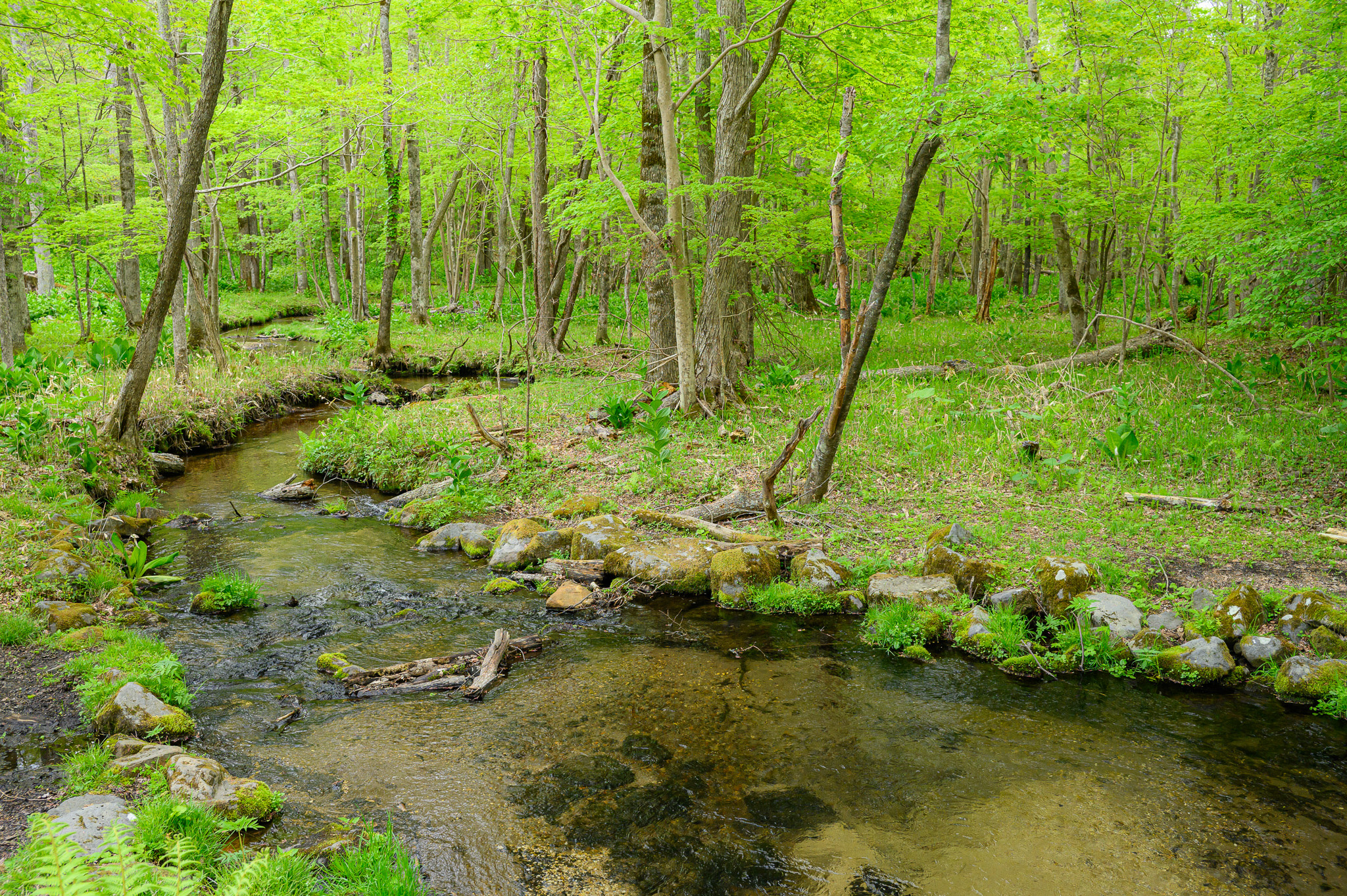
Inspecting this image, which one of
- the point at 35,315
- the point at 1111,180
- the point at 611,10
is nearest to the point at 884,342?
the point at 1111,180

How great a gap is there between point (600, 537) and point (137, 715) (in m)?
4.49

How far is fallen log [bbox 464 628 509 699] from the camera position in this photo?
5.62 m

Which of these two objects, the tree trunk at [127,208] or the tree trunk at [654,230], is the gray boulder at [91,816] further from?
the tree trunk at [127,208]

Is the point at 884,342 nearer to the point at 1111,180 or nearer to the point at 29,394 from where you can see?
the point at 1111,180

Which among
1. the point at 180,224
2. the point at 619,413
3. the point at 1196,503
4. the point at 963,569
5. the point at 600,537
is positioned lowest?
the point at 600,537

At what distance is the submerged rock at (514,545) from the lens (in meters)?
8.19

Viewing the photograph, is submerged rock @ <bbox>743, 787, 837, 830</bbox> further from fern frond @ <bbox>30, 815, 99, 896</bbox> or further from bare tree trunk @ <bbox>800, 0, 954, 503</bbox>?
bare tree trunk @ <bbox>800, 0, 954, 503</bbox>

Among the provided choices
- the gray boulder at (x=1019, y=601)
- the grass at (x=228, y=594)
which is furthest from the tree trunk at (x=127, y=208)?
the gray boulder at (x=1019, y=601)

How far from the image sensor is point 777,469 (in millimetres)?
7711

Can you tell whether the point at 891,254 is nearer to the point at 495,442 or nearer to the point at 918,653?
the point at 918,653

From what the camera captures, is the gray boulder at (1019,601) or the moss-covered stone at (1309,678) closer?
the moss-covered stone at (1309,678)

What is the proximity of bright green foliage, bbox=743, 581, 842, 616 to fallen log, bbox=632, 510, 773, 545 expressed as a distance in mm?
740

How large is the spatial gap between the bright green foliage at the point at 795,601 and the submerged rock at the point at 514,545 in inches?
105

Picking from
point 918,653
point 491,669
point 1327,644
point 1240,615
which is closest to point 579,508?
point 491,669
